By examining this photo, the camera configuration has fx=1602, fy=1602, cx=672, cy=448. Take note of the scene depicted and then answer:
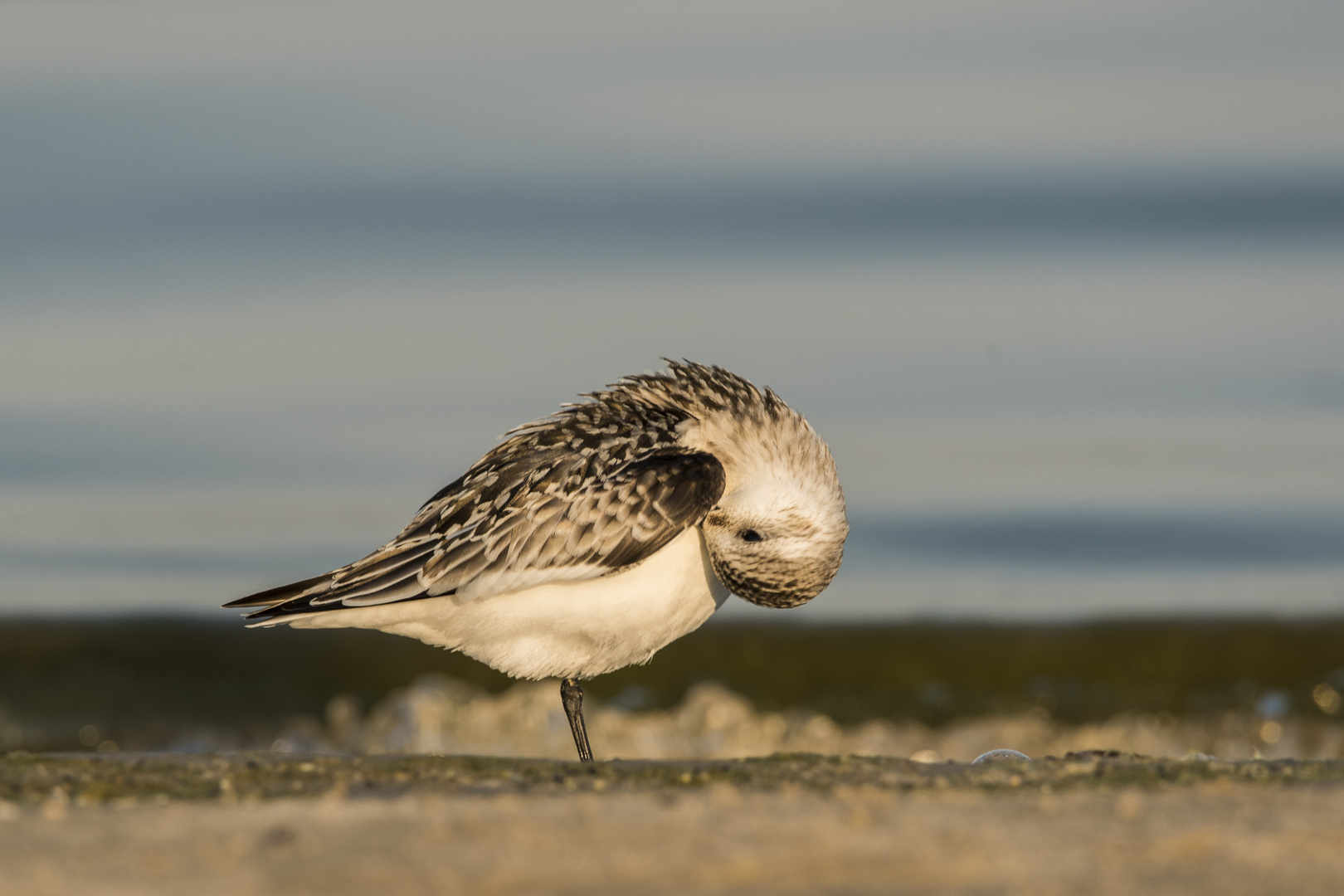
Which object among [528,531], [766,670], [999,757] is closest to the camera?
[999,757]

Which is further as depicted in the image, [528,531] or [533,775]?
[528,531]

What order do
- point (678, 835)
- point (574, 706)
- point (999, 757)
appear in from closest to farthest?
1. point (678, 835)
2. point (999, 757)
3. point (574, 706)

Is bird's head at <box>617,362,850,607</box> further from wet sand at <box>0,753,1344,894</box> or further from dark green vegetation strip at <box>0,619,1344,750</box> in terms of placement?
dark green vegetation strip at <box>0,619,1344,750</box>

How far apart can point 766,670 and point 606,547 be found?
15.7ft

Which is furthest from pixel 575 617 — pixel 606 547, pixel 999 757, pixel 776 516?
pixel 999 757

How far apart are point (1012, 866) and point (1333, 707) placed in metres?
8.41

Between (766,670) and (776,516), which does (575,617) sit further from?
(766,670)

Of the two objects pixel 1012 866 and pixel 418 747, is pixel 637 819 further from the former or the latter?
pixel 418 747

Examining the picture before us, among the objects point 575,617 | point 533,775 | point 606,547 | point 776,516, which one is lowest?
point 533,775

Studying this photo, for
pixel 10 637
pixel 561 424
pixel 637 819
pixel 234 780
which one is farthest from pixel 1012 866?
pixel 10 637

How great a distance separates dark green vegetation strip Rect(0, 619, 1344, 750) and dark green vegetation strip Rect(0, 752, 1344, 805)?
5.84 m

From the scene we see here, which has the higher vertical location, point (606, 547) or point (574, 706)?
point (606, 547)

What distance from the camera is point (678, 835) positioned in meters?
3.93

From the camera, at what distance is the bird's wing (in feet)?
23.6
